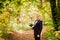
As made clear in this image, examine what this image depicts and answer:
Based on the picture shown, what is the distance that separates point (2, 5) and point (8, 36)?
2.21 meters

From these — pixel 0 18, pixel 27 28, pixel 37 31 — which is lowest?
pixel 27 28

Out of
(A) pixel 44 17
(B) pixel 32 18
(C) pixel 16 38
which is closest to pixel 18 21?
(B) pixel 32 18

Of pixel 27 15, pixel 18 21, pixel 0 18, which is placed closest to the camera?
pixel 0 18

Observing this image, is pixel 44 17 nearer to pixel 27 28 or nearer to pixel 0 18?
pixel 27 28

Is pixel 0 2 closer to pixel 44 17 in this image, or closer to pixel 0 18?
pixel 0 18

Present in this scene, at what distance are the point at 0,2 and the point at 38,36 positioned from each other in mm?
2458

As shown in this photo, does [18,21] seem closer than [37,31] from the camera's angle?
No

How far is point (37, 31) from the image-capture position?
33.8ft

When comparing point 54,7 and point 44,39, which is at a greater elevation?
point 54,7

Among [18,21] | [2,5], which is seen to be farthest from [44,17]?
[2,5]

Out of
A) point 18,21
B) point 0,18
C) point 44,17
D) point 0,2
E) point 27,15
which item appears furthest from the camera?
point 27,15

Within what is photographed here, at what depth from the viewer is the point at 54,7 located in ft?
38.2

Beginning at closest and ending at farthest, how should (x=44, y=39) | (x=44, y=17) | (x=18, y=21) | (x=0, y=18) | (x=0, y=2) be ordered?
(x=0, y=18) < (x=0, y=2) < (x=44, y=39) < (x=44, y=17) < (x=18, y=21)

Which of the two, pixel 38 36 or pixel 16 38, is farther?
pixel 16 38
